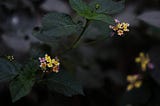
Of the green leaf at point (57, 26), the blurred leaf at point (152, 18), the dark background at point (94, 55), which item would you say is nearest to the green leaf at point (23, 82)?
the green leaf at point (57, 26)

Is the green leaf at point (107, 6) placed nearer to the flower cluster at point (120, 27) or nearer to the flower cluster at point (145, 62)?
the flower cluster at point (120, 27)

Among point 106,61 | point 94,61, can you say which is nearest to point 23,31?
point 94,61

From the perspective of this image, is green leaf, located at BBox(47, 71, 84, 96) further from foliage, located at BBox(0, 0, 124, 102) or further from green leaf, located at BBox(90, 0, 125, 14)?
green leaf, located at BBox(90, 0, 125, 14)

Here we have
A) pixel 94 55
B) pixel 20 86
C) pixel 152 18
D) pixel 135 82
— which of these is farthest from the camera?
pixel 94 55

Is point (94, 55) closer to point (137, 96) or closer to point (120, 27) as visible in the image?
point (137, 96)

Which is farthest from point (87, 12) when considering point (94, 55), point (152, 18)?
point (94, 55)

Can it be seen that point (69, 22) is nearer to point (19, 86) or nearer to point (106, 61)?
point (19, 86)
